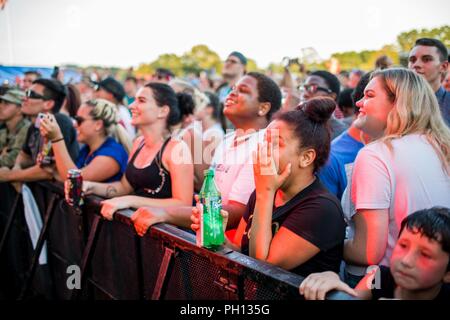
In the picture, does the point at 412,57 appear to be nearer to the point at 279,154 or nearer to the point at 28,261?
the point at 279,154

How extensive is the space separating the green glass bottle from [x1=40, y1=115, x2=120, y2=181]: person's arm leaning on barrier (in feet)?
6.56

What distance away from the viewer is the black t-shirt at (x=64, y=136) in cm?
479

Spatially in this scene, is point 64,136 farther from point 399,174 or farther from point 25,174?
point 399,174

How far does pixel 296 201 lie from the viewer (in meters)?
2.12

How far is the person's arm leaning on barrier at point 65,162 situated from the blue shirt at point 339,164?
6.79 feet

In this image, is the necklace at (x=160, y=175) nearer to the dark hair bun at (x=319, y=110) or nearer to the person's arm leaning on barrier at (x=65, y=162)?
the person's arm leaning on barrier at (x=65, y=162)

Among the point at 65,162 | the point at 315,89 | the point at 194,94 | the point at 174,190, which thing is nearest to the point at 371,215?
the point at 174,190

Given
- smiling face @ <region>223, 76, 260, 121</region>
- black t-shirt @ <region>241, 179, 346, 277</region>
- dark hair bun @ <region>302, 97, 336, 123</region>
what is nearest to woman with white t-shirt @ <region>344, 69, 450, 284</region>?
black t-shirt @ <region>241, 179, 346, 277</region>

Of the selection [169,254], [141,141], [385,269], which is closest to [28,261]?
[141,141]

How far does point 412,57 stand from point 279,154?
2730 mm

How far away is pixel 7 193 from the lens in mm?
5617

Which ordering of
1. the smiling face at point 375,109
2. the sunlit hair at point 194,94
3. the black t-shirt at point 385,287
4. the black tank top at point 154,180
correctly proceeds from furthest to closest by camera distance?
1. the sunlit hair at point 194,94
2. the black tank top at point 154,180
3. the smiling face at point 375,109
4. the black t-shirt at point 385,287

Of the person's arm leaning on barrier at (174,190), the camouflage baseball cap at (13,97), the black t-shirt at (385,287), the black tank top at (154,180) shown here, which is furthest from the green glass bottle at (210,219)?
the camouflage baseball cap at (13,97)

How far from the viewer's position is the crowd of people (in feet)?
5.60
